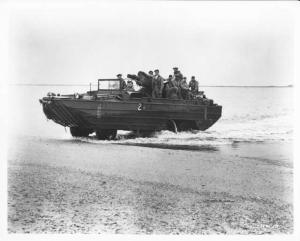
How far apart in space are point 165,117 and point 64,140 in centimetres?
340

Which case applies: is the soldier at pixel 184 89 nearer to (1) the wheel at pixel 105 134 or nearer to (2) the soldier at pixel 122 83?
(2) the soldier at pixel 122 83

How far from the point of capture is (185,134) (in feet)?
60.5

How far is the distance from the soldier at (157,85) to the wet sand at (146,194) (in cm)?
455

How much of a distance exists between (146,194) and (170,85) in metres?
8.76

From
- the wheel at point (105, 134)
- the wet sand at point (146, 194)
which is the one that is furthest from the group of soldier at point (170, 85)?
the wet sand at point (146, 194)

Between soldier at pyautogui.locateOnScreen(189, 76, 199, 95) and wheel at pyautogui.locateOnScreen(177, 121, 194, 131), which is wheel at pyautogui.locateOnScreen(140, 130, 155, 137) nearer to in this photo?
wheel at pyautogui.locateOnScreen(177, 121, 194, 131)

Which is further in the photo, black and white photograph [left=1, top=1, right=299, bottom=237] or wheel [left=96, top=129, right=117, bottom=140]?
wheel [left=96, top=129, right=117, bottom=140]

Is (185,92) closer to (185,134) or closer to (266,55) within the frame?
(185,134)

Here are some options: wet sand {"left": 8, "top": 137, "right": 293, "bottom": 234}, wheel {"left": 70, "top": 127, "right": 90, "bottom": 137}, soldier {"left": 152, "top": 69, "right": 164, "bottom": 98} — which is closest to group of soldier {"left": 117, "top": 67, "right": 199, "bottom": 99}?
soldier {"left": 152, "top": 69, "right": 164, "bottom": 98}

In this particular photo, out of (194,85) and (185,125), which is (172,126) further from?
(194,85)

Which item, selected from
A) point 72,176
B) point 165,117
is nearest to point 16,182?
point 72,176

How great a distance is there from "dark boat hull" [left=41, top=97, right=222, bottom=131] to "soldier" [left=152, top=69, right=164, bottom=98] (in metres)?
0.31

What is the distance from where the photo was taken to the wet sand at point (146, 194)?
856 centimetres

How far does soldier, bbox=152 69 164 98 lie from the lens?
683 inches
